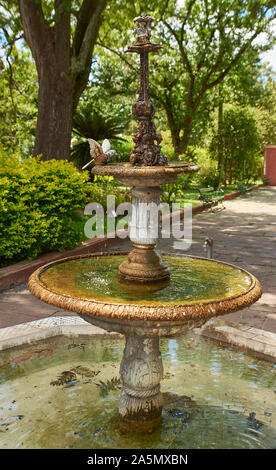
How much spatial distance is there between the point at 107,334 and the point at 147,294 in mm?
1773

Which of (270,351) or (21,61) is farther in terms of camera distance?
(21,61)

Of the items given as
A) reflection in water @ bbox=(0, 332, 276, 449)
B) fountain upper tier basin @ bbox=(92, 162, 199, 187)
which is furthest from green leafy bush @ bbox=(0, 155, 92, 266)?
fountain upper tier basin @ bbox=(92, 162, 199, 187)

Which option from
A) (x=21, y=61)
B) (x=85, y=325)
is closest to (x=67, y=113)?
(x=85, y=325)

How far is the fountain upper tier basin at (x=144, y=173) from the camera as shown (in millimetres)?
2941

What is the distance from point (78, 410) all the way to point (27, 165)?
4996 millimetres

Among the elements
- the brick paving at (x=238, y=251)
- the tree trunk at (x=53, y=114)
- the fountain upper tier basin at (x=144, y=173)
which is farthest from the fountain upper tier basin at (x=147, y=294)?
the tree trunk at (x=53, y=114)

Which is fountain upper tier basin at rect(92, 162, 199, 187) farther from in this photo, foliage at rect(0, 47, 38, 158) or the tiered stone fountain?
foliage at rect(0, 47, 38, 158)

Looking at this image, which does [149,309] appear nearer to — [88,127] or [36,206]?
[36,206]

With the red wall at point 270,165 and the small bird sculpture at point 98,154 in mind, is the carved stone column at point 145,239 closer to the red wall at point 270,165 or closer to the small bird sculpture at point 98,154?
the small bird sculpture at point 98,154

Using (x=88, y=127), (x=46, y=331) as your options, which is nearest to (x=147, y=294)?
(x=46, y=331)

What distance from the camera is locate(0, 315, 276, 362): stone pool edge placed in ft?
14.0

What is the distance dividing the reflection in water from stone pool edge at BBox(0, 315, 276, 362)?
0.08m
